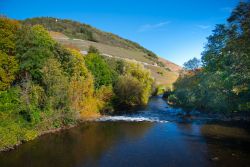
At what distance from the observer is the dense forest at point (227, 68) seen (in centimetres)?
3073

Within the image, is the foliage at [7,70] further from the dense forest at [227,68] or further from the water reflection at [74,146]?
the dense forest at [227,68]

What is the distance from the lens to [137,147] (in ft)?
105

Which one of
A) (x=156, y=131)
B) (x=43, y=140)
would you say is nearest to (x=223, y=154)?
(x=156, y=131)

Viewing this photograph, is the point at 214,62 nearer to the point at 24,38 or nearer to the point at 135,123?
the point at 135,123

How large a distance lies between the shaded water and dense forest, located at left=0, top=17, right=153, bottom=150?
2292 millimetres

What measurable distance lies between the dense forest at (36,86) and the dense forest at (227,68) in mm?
22135

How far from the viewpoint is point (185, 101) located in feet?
231

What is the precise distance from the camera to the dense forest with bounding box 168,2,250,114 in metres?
30.7

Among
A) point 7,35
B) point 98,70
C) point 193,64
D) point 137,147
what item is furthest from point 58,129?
point 193,64

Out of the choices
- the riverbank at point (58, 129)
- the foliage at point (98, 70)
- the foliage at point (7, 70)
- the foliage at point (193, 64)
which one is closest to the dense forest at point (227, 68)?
the foliage at point (193, 64)

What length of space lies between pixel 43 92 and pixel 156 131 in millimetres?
17282

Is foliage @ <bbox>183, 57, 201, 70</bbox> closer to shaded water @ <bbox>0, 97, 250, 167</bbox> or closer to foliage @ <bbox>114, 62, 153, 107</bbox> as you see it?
foliage @ <bbox>114, 62, 153, 107</bbox>

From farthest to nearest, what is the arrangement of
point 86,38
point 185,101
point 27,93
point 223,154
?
1. point 86,38
2. point 185,101
3. point 27,93
4. point 223,154

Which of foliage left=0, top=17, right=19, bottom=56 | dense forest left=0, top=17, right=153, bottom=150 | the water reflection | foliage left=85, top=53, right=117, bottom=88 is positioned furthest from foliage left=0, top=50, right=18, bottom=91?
foliage left=85, top=53, right=117, bottom=88
